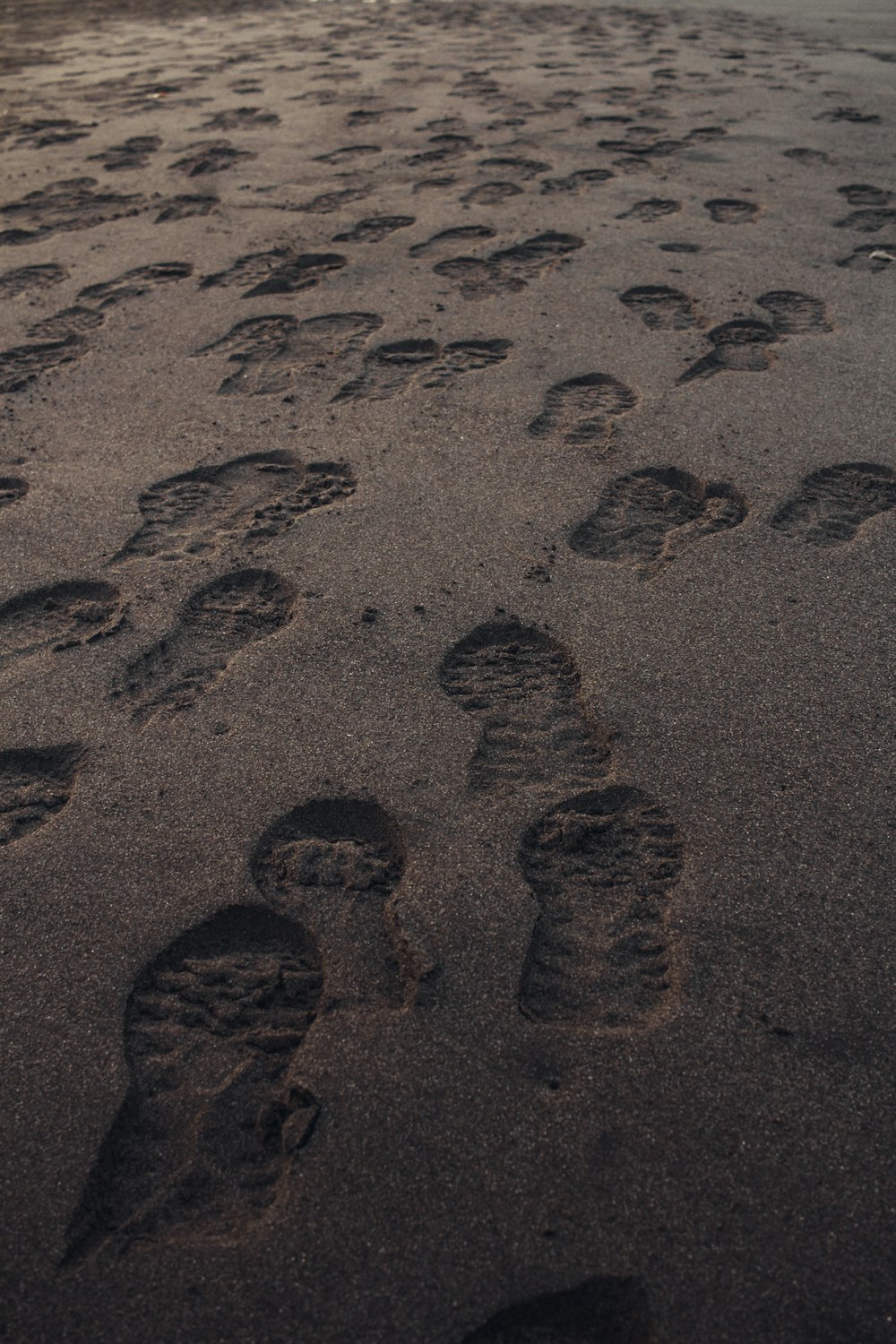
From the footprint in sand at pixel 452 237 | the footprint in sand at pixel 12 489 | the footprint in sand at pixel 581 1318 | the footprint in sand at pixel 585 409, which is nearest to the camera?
the footprint in sand at pixel 581 1318

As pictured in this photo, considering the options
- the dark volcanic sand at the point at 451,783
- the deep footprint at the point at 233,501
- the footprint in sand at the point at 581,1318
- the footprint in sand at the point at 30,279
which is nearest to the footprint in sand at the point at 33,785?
the dark volcanic sand at the point at 451,783

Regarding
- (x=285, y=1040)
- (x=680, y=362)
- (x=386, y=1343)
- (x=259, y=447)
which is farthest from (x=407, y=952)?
(x=680, y=362)

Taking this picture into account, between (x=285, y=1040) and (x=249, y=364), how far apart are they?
2.12m

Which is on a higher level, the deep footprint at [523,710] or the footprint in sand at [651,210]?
the footprint in sand at [651,210]

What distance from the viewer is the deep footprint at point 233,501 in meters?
2.31

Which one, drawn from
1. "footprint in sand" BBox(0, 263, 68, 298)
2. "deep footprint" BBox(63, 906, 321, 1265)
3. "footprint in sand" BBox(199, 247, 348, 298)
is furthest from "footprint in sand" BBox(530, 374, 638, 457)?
Answer: "footprint in sand" BBox(0, 263, 68, 298)

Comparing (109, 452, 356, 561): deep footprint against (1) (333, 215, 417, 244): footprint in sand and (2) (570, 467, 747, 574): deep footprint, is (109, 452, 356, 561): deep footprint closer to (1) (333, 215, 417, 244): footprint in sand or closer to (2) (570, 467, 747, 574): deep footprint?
(2) (570, 467, 747, 574): deep footprint

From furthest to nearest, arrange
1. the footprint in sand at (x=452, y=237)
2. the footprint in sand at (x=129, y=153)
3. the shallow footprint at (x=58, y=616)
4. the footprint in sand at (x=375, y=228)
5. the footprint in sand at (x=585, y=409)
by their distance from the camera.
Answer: the footprint in sand at (x=129, y=153) < the footprint in sand at (x=375, y=228) < the footprint in sand at (x=452, y=237) < the footprint in sand at (x=585, y=409) < the shallow footprint at (x=58, y=616)

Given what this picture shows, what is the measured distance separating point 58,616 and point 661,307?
202cm

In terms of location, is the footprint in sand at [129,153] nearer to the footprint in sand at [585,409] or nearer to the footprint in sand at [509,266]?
the footprint in sand at [509,266]

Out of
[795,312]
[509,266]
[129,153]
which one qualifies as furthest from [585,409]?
[129,153]

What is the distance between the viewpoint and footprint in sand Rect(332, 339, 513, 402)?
2859 mm

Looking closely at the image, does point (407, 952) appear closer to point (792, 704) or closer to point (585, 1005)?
point (585, 1005)

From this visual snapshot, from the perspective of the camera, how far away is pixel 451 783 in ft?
5.64
